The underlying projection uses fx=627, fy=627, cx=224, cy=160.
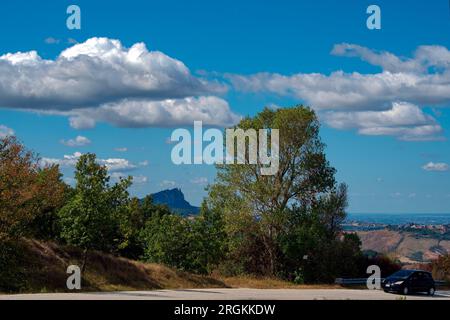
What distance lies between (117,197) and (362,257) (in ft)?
98.7

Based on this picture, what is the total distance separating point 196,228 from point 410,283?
1677 cm

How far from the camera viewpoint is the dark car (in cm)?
3488

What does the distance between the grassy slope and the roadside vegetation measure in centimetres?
8

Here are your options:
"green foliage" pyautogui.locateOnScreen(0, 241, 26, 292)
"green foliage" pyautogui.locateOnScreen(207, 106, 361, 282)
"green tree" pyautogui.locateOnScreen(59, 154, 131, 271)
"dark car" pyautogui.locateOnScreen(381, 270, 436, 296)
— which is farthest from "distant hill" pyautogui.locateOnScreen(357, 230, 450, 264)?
"green foliage" pyautogui.locateOnScreen(0, 241, 26, 292)

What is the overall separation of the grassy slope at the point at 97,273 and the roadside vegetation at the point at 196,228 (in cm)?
8

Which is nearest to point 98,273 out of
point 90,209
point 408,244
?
point 90,209

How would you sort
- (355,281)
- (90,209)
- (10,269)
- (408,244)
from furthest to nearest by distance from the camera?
1. (408,244)
2. (355,281)
3. (90,209)
4. (10,269)

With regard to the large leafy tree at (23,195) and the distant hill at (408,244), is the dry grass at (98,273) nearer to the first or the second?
the large leafy tree at (23,195)

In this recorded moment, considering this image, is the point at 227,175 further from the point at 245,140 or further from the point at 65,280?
the point at 65,280

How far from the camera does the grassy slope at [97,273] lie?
107ft

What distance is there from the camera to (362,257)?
58.3 meters

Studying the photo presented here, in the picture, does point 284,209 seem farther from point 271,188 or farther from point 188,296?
point 188,296

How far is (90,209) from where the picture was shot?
3425 cm
